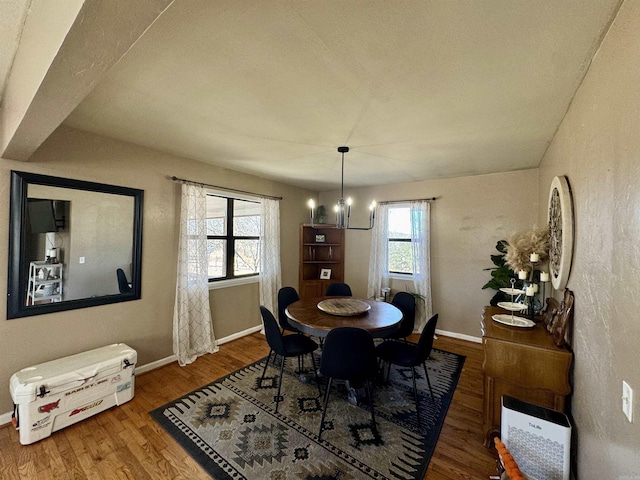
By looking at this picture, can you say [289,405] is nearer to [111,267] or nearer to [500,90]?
[111,267]

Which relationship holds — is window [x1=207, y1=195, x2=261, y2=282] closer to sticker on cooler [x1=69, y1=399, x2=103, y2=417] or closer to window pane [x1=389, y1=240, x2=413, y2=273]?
sticker on cooler [x1=69, y1=399, x2=103, y2=417]

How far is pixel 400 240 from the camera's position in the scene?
4.49m

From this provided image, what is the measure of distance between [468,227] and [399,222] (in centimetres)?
106

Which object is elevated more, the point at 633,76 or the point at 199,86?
the point at 199,86

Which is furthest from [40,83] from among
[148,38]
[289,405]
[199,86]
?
[289,405]

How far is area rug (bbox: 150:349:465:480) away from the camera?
1.70 metres

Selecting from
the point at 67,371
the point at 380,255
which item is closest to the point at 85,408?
the point at 67,371

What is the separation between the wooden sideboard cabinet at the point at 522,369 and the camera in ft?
5.32

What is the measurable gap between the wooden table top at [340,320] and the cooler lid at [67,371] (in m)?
1.58

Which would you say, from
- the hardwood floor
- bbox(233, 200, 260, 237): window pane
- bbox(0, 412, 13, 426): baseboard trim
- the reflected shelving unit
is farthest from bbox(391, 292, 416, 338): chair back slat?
bbox(0, 412, 13, 426): baseboard trim

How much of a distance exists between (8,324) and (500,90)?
13.2ft

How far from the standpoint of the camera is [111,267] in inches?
102

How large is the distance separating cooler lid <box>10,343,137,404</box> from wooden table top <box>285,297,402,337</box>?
5.19ft

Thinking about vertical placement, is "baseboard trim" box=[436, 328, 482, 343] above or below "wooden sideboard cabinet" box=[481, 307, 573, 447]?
below
